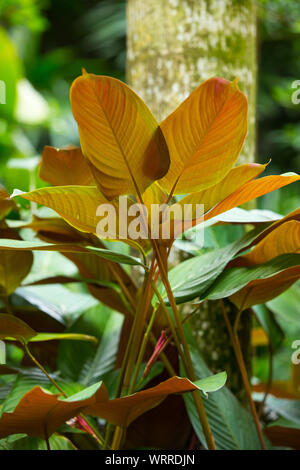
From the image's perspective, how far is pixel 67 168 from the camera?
22.2 inches

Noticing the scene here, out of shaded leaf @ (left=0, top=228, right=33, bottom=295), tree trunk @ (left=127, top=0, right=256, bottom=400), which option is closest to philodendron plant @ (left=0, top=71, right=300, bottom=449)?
→ shaded leaf @ (left=0, top=228, right=33, bottom=295)

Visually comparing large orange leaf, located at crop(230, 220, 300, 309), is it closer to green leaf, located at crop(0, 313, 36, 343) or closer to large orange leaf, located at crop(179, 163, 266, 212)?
large orange leaf, located at crop(179, 163, 266, 212)

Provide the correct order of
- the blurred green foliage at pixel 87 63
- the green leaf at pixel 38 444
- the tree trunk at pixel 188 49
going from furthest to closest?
the blurred green foliage at pixel 87 63, the tree trunk at pixel 188 49, the green leaf at pixel 38 444

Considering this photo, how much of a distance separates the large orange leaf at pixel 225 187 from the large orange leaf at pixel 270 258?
65mm

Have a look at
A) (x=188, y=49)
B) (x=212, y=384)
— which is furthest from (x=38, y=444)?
(x=188, y=49)

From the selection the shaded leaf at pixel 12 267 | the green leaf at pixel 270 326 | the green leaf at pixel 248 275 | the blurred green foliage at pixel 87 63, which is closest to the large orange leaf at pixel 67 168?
the shaded leaf at pixel 12 267

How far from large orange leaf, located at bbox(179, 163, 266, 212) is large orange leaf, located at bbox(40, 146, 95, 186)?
0.16m

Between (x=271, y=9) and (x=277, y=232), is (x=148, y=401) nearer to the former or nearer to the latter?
(x=277, y=232)

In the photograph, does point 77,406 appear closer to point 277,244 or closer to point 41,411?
point 41,411

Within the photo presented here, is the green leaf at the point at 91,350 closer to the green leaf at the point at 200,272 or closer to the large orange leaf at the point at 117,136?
the green leaf at the point at 200,272

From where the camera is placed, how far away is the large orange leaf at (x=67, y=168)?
562 mm

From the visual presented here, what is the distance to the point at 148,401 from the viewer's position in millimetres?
459

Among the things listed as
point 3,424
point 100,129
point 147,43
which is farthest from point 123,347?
point 147,43

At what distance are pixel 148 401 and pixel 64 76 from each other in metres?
5.07
